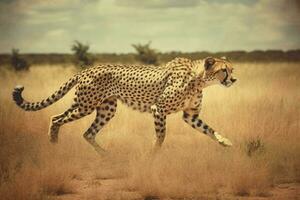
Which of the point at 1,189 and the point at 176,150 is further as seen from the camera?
the point at 176,150

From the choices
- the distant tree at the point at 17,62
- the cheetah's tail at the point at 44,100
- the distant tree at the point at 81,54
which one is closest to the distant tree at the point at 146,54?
the distant tree at the point at 81,54

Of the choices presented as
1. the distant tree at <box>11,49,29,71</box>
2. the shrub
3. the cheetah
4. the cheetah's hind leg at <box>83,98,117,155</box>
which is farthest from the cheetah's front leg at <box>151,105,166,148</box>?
the distant tree at <box>11,49,29,71</box>

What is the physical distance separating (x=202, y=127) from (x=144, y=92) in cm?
61

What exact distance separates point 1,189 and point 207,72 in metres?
2.00

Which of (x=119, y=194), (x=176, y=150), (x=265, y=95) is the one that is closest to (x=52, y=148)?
(x=119, y=194)

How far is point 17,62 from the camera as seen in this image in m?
5.28

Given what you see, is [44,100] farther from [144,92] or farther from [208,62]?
[208,62]

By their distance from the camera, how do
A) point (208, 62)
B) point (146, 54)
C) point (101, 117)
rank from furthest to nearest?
point (146, 54), point (101, 117), point (208, 62)

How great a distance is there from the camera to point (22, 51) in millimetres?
5301

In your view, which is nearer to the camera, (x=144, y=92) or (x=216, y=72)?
(x=216, y=72)

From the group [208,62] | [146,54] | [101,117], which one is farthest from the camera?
[146,54]

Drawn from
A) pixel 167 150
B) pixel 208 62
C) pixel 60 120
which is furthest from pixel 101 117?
pixel 208 62

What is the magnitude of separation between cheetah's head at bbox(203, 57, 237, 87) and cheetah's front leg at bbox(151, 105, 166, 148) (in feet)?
1.64

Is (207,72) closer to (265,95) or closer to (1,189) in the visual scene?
(265,95)
